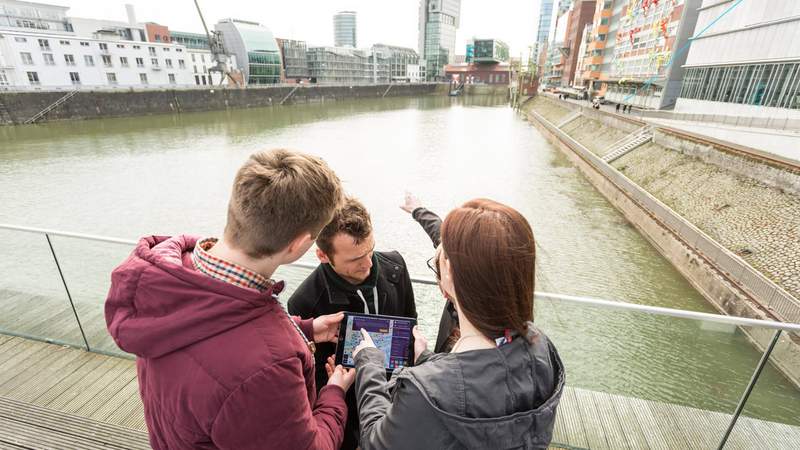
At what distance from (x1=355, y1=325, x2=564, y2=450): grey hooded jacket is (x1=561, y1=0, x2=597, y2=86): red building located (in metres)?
69.0

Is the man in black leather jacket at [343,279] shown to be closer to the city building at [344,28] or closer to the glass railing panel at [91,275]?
the glass railing panel at [91,275]

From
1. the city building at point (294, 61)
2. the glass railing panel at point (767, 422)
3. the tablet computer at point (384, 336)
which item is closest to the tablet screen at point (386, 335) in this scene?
the tablet computer at point (384, 336)

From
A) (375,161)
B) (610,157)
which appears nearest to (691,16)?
(610,157)

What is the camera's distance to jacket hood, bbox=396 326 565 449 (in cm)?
91

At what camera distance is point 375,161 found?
2131 centimetres

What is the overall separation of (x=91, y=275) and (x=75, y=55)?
49.9m

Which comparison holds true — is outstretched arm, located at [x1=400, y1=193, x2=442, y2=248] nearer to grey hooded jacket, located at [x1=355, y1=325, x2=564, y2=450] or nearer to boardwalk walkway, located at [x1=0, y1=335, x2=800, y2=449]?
grey hooded jacket, located at [x1=355, y1=325, x2=564, y2=450]

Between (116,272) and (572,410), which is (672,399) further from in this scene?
(116,272)

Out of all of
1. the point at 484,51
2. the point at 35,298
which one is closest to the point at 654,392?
the point at 35,298

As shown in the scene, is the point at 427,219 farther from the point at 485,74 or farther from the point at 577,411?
the point at 485,74

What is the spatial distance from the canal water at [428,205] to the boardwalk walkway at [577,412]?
0.12 metres

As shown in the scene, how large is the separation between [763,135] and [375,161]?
16033 mm

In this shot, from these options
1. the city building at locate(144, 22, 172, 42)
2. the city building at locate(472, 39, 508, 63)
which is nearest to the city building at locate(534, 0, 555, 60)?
the city building at locate(472, 39, 508, 63)

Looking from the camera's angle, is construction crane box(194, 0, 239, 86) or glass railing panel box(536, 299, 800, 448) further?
construction crane box(194, 0, 239, 86)
